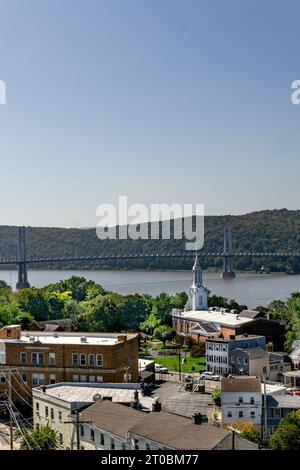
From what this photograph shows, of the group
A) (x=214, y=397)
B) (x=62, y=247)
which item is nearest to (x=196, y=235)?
(x=62, y=247)

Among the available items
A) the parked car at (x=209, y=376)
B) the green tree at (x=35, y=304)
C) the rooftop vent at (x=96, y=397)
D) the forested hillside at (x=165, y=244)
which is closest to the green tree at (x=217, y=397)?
the rooftop vent at (x=96, y=397)

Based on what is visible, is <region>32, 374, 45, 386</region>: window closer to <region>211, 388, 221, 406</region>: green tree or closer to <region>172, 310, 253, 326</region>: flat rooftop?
<region>211, 388, 221, 406</region>: green tree

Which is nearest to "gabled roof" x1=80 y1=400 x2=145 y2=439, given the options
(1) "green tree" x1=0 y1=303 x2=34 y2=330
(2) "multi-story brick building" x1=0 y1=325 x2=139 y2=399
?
(2) "multi-story brick building" x1=0 y1=325 x2=139 y2=399

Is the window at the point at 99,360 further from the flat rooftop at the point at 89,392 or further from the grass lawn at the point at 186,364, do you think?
the grass lawn at the point at 186,364

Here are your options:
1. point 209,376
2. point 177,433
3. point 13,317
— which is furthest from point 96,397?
point 13,317

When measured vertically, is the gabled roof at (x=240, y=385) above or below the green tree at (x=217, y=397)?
above

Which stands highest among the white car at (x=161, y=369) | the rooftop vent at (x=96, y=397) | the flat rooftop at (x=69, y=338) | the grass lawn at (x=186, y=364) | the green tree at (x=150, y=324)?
the flat rooftop at (x=69, y=338)

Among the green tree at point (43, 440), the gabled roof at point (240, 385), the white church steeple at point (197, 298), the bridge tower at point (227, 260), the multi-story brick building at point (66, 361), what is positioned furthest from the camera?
the bridge tower at point (227, 260)
